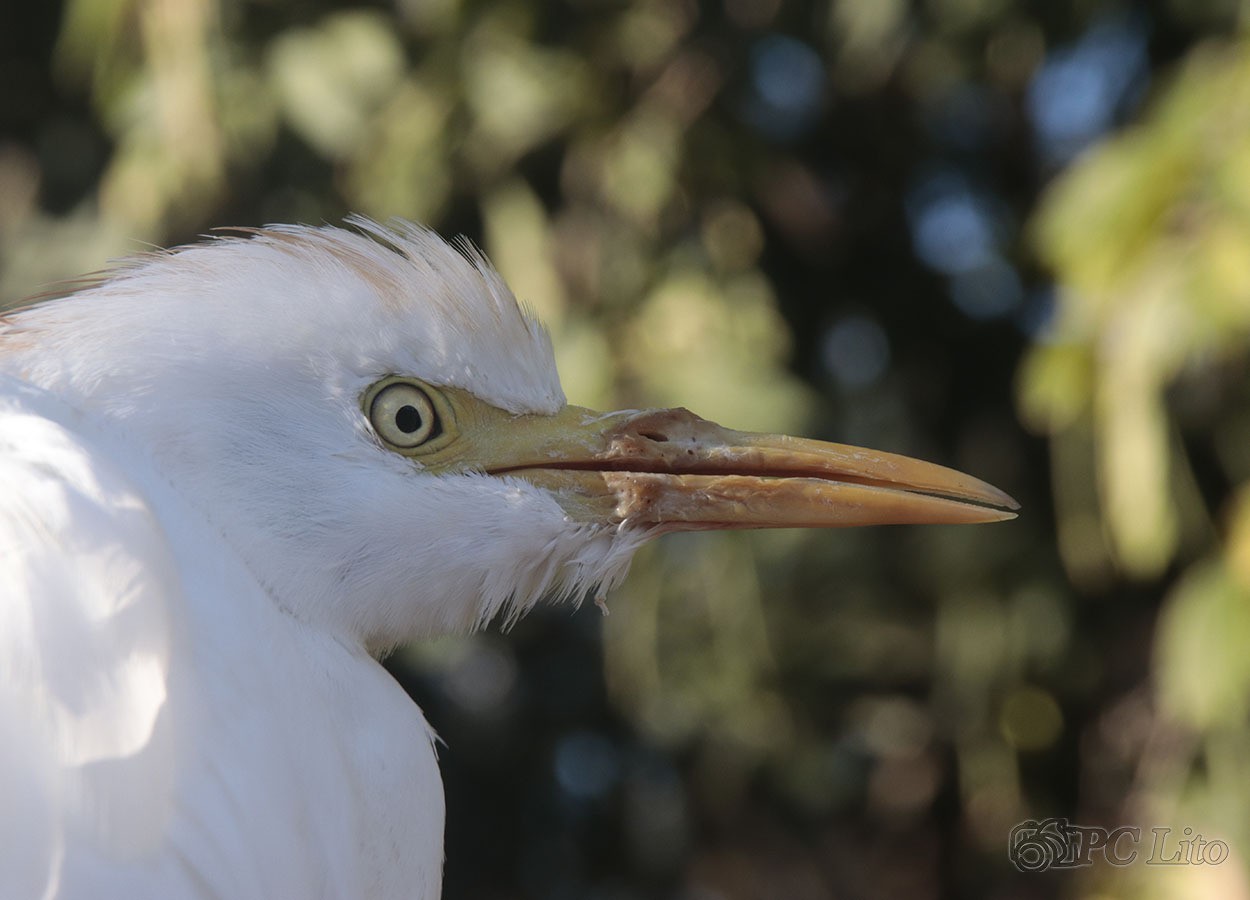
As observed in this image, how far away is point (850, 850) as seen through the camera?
321 cm

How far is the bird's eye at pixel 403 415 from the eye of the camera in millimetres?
1180

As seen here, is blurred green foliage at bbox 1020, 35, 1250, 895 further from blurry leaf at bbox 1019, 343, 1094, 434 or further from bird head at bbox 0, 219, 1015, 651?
bird head at bbox 0, 219, 1015, 651

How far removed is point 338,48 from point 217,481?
1734 millimetres

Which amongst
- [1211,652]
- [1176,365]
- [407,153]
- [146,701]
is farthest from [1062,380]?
[146,701]

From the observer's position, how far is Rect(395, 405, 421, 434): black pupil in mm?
1190

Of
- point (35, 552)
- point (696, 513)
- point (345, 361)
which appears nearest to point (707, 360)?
point (696, 513)

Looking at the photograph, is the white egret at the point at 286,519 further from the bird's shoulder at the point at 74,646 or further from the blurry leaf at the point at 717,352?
the blurry leaf at the point at 717,352

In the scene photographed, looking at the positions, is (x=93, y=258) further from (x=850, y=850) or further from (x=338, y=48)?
(x=850, y=850)

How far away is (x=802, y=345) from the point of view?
3020mm

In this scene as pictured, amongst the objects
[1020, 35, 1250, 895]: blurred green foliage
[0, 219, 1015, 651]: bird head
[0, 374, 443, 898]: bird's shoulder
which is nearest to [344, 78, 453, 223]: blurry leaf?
[1020, 35, 1250, 895]: blurred green foliage

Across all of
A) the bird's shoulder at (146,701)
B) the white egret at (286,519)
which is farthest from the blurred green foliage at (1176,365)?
the bird's shoulder at (146,701)

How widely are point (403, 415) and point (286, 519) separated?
15cm

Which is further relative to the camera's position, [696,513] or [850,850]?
[850,850]

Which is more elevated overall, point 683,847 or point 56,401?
point 56,401
